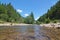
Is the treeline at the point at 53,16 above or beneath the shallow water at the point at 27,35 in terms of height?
above

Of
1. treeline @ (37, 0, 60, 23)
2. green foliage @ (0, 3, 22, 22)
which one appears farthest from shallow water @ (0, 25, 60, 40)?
green foliage @ (0, 3, 22, 22)

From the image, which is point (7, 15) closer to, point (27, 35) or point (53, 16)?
point (53, 16)

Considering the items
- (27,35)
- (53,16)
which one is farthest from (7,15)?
(27,35)

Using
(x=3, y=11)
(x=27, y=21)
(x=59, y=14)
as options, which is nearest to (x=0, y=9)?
(x=3, y=11)

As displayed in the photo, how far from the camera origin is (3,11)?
387ft

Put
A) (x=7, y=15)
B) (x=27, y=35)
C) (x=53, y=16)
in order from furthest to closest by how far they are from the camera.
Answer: (x=53, y=16) → (x=7, y=15) → (x=27, y=35)

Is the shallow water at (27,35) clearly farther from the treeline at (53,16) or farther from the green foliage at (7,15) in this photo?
the green foliage at (7,15)

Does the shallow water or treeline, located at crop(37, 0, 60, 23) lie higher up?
treeline, located at crop(37, 0, 60, 23)

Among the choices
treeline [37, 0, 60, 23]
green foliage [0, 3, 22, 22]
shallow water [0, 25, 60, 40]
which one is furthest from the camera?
green foliage [0, 3, 22, 22]

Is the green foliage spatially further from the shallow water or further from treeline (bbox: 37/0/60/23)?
the shallow water

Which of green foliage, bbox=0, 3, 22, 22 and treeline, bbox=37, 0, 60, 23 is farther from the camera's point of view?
green foliage, bbox=0, 3, 22, 22

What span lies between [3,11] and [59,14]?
43.2m

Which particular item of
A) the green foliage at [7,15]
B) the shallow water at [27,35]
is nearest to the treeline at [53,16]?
the green foliage at [7,15]

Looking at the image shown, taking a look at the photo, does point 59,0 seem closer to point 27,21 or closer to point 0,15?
point 27,21
